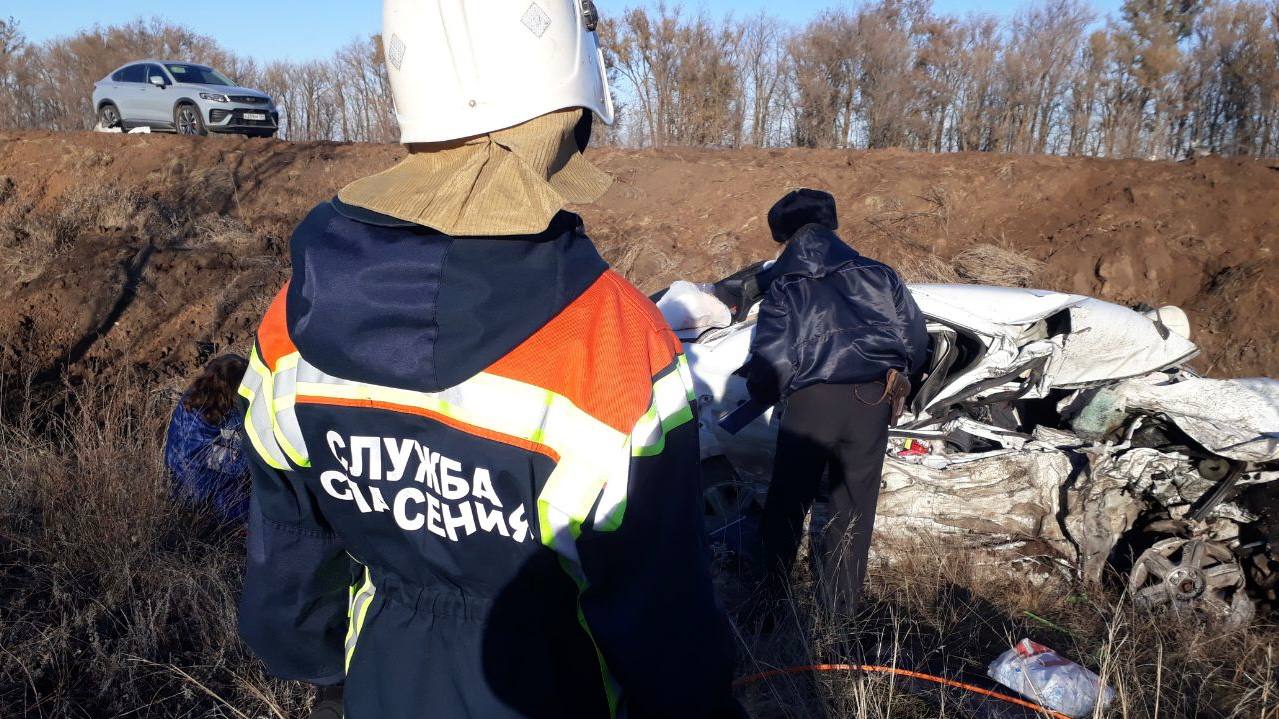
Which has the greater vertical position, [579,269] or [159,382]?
[579,269]

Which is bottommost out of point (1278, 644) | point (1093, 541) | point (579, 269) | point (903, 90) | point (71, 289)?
point (1278, 644)

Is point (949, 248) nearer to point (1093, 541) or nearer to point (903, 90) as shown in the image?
point (1093, 541)

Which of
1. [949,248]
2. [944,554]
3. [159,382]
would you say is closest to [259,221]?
[159,382]

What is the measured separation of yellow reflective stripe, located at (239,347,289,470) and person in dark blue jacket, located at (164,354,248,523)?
3359 mm

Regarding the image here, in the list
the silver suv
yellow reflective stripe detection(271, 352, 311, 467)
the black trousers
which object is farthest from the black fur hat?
the silver suv

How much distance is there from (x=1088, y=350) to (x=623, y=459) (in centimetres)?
410

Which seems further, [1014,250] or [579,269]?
[1014,250]

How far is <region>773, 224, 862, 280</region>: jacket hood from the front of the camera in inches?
148

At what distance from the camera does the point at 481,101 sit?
43.0 inches

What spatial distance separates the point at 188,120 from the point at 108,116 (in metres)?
1.81

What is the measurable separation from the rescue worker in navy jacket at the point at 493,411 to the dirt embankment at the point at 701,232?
27.6 ft

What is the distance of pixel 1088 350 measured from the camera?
14.1ft

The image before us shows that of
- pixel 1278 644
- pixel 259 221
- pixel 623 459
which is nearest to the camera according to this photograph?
pixel 623 459

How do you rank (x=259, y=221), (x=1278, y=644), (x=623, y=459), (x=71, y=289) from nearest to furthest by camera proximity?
(x=623, y=459) < (x=1278, y=644) < (x=71, y=289) < (x=259, y=221)
